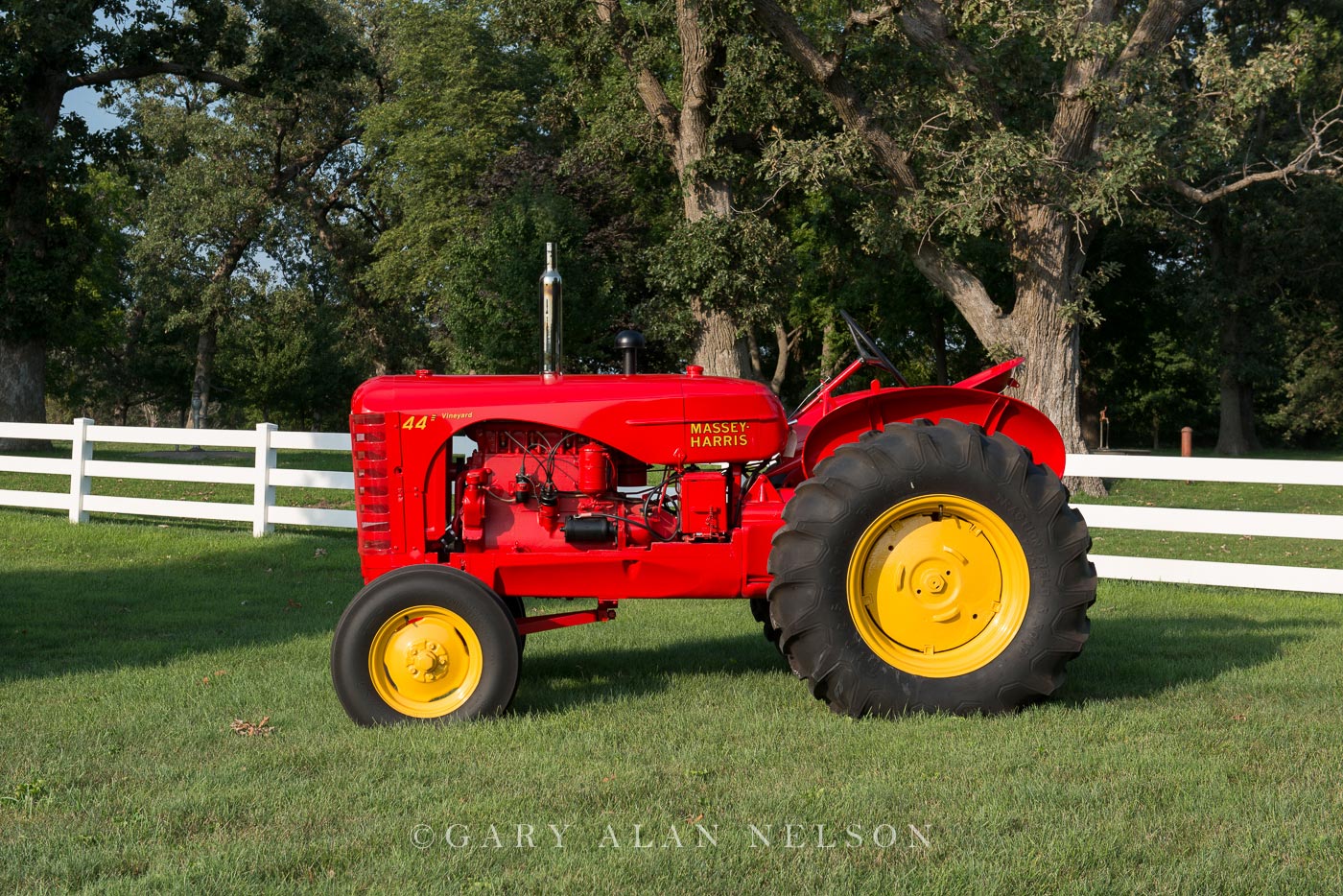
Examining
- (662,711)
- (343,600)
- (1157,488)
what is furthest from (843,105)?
(662,711)

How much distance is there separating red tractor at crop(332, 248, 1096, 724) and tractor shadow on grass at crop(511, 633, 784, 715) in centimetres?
36

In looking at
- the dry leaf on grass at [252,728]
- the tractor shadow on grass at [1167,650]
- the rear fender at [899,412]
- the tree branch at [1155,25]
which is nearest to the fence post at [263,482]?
the dry leaf on grass at [252,728]

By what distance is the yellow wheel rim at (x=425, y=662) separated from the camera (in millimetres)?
5051

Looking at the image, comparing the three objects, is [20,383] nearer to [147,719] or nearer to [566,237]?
[566,237]

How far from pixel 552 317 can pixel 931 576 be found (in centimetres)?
200

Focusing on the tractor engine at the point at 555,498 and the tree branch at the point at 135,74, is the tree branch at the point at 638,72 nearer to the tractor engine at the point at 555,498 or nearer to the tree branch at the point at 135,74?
the tree branch at the point at 135,74

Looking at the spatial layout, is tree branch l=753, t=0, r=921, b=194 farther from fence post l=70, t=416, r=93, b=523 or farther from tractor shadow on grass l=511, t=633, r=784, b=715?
tractor shadow on grass l=511, t=633, r=784, b=715

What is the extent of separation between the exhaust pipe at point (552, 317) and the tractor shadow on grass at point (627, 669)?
4.82 ft

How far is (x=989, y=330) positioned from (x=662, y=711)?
14.4m

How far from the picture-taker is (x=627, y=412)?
534 cm

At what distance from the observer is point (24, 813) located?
3855 mm

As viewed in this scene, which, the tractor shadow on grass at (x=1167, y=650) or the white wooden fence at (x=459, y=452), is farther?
the white wooden fence at (x=459, y=452)

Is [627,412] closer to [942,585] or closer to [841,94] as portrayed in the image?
[942,585]

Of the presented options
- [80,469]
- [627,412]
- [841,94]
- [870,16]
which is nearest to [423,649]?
[627,412]
